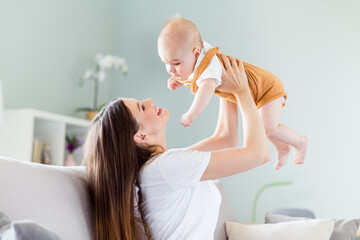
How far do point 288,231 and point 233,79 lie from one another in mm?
891

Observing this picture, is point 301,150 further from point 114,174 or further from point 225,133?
point 114,174

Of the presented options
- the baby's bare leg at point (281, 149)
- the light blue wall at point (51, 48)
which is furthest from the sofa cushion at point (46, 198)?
the light blue wall at point (51, 48)

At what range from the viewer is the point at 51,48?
3.65m

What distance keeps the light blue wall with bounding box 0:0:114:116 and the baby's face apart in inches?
79.9

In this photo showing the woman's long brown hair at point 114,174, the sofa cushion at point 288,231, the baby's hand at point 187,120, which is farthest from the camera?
the sofa cushion at point 288,231

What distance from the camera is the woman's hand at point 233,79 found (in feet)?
4.74

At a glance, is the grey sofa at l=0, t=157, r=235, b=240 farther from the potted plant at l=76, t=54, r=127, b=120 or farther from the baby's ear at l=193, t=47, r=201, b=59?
the potted plant at l=76, t=54, r=127, b=120

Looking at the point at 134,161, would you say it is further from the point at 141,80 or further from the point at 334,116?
the point at 141,80

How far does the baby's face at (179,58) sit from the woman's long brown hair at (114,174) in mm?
317

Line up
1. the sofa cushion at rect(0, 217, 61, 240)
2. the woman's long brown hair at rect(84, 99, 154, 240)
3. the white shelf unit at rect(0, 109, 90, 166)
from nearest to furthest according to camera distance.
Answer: the sofa cushion at rect(0, 217, 61, 240), the woman's long brown hair at rect(84, 99, 154, 240), the white shelf unit at rect(0, 109, 90, 166)

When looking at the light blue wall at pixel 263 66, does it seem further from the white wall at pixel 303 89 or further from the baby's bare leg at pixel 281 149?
the baby's bare leg at pixel 281 149

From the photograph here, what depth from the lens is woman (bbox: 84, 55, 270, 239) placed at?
1255mm

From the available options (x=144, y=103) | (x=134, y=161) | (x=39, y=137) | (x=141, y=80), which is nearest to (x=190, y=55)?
(x=144, y=103)

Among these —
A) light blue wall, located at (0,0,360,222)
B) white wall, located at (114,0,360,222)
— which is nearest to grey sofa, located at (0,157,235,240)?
light blue wall, located at (0,0,360,222)
